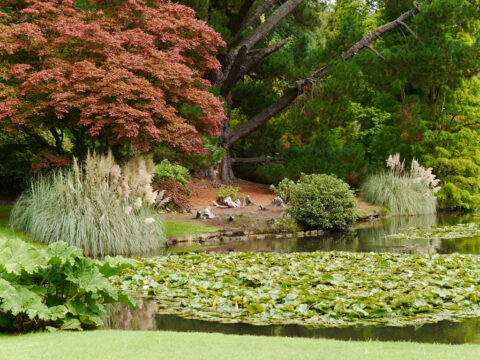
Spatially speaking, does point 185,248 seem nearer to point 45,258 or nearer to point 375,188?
point 45,258

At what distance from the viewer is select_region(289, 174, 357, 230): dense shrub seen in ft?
45.9

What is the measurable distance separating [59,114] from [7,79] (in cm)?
129

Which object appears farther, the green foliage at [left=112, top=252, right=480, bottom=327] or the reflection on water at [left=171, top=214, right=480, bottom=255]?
the reflection on water at [left=171, top=214, right=480, bottom=255]

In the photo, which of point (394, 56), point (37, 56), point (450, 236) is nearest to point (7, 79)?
point (37, 56)

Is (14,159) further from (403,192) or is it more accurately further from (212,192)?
(403,192)

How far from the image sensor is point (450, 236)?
41.7ft

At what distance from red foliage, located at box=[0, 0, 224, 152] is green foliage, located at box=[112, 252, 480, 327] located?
9.47ft

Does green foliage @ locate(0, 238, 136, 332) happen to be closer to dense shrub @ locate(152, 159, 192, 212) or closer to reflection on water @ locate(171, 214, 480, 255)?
reflection on water @ locate(171, 214, 480, 255)

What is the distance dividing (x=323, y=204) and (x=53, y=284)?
9.58 meters

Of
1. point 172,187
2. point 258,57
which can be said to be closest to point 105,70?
point 172,187

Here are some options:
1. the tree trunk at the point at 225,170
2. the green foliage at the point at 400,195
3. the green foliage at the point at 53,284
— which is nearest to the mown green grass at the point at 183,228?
the green foliage at the point at 53,284

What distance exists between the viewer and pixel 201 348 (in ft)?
13.6

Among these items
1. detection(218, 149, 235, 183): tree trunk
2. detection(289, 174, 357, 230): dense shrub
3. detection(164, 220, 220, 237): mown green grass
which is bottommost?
detection(164, 220, 220, 237): mown green grass

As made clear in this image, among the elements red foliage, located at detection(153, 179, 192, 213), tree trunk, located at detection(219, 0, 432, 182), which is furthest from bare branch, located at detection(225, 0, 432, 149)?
red foliage, located at detection(153, 179, 192, 213)
